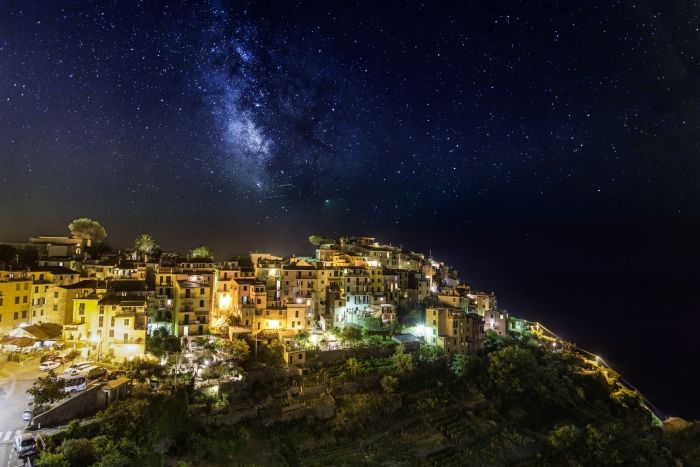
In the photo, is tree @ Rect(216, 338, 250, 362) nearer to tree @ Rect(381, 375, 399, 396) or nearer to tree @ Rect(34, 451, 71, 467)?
tree @ Rect(381, 375, 399, 396)

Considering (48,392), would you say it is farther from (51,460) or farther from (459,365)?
(459,365)

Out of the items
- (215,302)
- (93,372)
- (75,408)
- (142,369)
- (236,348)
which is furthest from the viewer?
(215,302)

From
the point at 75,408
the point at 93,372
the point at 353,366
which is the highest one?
the point at 93,372

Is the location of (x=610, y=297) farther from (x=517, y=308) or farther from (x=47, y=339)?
(x=47, y=339)

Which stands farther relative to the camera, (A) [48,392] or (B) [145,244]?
(B) [145,244]

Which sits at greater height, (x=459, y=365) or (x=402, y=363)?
(x=402, y=363)

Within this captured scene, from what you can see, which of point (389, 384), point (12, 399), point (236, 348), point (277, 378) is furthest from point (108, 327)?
point (389, 384)
